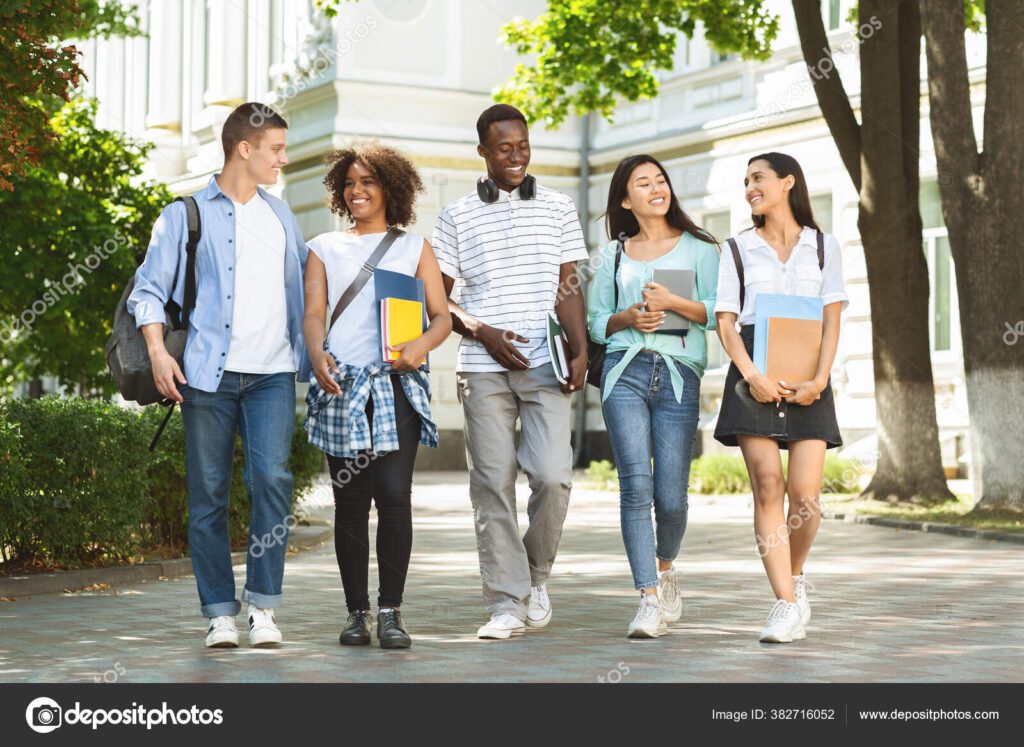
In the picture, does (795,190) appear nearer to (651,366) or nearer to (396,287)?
(651,366)

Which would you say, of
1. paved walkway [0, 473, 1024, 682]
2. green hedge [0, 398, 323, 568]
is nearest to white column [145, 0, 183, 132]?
paved walkway [0, 473, 1024, 682]

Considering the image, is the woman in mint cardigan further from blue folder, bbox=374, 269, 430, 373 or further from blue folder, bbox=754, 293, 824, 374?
blue folder, bbox=374, 269, 430, 373

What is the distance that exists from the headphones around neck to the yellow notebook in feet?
2.00

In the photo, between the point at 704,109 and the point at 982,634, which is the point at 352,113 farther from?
the point at 982,634

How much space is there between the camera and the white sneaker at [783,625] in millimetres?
6820

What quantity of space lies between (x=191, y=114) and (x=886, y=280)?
21.4 metres

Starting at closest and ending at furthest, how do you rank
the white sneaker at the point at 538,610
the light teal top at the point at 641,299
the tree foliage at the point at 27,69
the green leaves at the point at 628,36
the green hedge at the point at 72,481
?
1. the light teal top at the point at 641,299
2. the white sneaker at the point at 538,610
3. the tree foliage at the point at 27,69
4. the green hedge at the point at 72,481
5. the green leaves at the point at 628,36

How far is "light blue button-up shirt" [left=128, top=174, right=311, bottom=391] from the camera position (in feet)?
21.9

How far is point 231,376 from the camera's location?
22.2ft

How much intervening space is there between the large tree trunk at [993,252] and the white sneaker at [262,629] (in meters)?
8.64

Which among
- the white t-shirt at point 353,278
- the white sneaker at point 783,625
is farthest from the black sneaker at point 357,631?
the white sneaker at point 783,625

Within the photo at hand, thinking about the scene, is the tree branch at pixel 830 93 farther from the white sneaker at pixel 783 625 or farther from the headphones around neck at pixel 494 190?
the white sneaker at pixel 783 625
